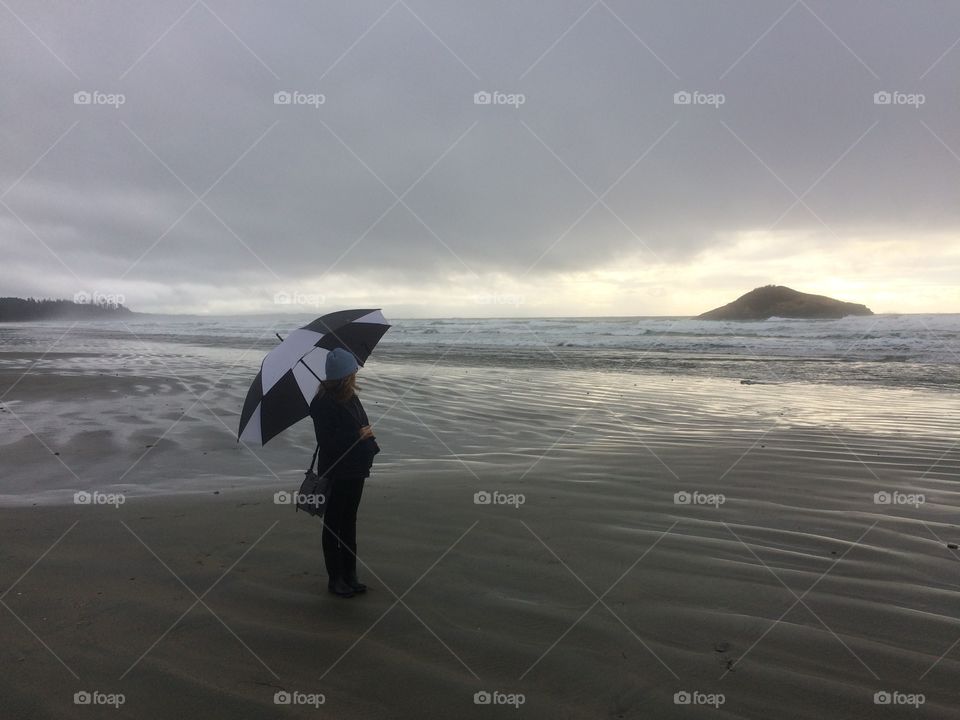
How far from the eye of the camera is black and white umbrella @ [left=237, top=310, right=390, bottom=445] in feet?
15.7

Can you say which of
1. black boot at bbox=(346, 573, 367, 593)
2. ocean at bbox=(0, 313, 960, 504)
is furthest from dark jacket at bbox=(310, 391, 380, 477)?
ocean at bbox=(0, 313, 960, 504)

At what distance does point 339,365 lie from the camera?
4469mm

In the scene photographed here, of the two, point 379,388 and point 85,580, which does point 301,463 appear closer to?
point 85,580

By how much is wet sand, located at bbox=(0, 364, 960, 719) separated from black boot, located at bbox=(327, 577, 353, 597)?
0.21 ft

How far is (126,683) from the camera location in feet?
11.0

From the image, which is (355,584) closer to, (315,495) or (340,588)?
(340,588)

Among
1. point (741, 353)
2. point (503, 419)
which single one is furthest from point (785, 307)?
point (503, 419)

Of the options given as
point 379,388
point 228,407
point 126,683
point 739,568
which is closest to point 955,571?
point 739,568

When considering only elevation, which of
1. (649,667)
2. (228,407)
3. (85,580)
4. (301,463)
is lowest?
(649,667)

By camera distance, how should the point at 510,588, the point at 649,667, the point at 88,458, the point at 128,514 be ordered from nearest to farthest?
the point at 649,667 < the point at 510,588 < the point at 128,514 < the point at 88,458

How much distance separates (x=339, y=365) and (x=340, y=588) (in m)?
1.66

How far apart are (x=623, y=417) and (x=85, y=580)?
9212 mm

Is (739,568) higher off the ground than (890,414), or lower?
lower

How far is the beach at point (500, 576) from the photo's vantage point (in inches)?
131
